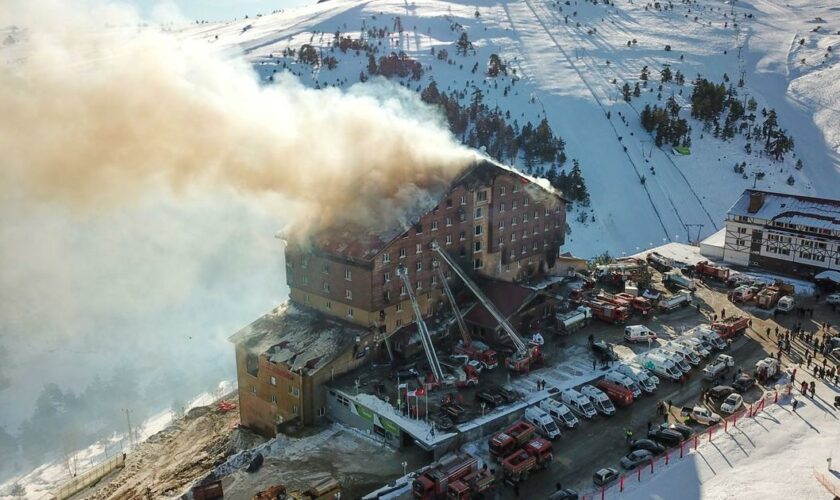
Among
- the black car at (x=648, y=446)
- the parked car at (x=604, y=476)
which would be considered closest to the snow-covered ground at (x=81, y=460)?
the parked car at (x=604, y=476)

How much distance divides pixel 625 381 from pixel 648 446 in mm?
5701

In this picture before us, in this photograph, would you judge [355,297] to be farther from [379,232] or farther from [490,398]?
[490,398]

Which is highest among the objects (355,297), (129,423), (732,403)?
(355,297)

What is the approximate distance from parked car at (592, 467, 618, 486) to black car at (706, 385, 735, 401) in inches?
381

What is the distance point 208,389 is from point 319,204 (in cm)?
3737

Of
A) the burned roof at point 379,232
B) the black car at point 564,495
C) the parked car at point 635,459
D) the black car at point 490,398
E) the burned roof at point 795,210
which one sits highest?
the burned roof at point 379,232

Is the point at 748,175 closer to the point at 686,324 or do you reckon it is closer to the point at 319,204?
the point at 686,324

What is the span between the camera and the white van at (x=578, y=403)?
1362 inches

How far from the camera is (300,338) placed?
133 feet

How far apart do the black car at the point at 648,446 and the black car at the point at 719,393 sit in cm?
641

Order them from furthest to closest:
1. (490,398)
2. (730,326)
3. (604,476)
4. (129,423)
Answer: (129,423) → (730,326) → (490,398) → (604,476)

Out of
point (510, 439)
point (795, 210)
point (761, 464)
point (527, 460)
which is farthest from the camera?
point (795, 210)

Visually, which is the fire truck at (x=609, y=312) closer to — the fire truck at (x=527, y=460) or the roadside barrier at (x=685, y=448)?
the roadside barrier at (x=685, y=448)

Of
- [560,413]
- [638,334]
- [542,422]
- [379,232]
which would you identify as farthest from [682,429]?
[379,232]
